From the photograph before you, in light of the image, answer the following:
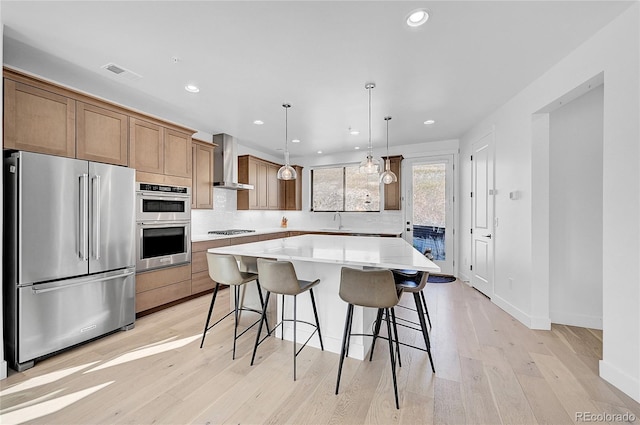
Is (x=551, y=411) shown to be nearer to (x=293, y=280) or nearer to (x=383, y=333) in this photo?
(x=383, y=333)

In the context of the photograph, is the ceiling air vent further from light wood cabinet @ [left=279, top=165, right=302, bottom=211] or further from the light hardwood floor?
light wood cabinet @ [left=279, top=165, right=302, bottom=211]

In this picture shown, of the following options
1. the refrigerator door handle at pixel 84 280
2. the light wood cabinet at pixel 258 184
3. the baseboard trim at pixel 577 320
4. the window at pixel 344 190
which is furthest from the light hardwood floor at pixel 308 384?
the window at pixel 344 190

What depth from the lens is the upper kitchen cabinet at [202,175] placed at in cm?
419

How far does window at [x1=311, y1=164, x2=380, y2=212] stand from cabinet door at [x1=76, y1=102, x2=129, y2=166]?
410cm

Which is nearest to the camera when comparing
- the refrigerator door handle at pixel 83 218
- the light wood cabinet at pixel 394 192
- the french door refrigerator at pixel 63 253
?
the french door refrigerator at pixel 63 253

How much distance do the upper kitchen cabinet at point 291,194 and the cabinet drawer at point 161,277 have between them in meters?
3.09

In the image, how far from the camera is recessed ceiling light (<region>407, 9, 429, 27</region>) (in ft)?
5.96

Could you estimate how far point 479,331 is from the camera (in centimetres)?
284

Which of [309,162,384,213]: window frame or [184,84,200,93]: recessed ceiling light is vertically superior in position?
[184,84,200,93]: recessed ceiling light

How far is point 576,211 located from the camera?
2.91m

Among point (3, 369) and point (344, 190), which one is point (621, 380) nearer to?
point (3, 369)

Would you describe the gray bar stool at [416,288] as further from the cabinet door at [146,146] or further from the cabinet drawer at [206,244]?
the cabinet door at [146,146]

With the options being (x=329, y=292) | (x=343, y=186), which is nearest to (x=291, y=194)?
(x=343, y=186)

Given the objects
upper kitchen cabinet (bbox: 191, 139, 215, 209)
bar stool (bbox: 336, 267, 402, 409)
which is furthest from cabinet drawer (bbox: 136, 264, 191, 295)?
bar stool (bbox: 336, 267, 402, 409)
